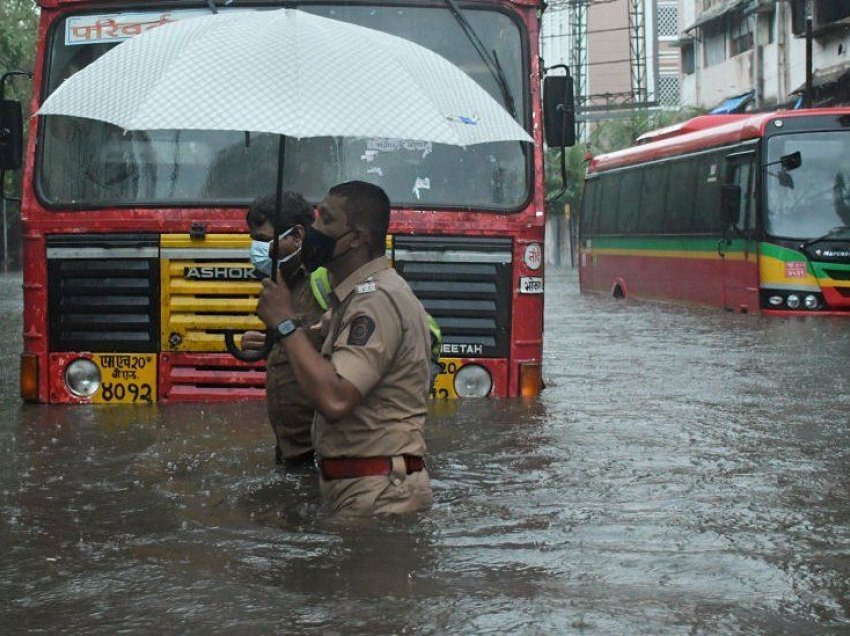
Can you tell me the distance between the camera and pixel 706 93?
5225 cm

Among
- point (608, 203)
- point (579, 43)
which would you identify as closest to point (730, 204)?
point (608, 203)

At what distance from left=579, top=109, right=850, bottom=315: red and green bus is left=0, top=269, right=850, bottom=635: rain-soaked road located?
9.54m

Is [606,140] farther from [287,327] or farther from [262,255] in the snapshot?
[287,327]

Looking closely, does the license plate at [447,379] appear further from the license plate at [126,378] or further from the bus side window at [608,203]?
the bus side window at [608,203]

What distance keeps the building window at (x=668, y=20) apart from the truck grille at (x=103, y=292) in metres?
70.1

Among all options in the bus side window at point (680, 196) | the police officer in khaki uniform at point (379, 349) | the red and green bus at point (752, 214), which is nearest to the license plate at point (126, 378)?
the police officer in khaki uniform at point (379, 349)

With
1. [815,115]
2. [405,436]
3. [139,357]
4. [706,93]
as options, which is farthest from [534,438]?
[706,93]

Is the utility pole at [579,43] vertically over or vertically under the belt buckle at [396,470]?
over

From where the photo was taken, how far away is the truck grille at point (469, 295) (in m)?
10.1

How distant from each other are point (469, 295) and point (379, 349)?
13.9 ft

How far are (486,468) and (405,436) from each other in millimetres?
2324

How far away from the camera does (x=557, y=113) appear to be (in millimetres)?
10227

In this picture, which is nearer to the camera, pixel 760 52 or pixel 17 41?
pixel 17 41

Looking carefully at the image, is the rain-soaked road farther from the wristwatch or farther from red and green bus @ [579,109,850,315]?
red and green bus @ [579,109,850,315]
